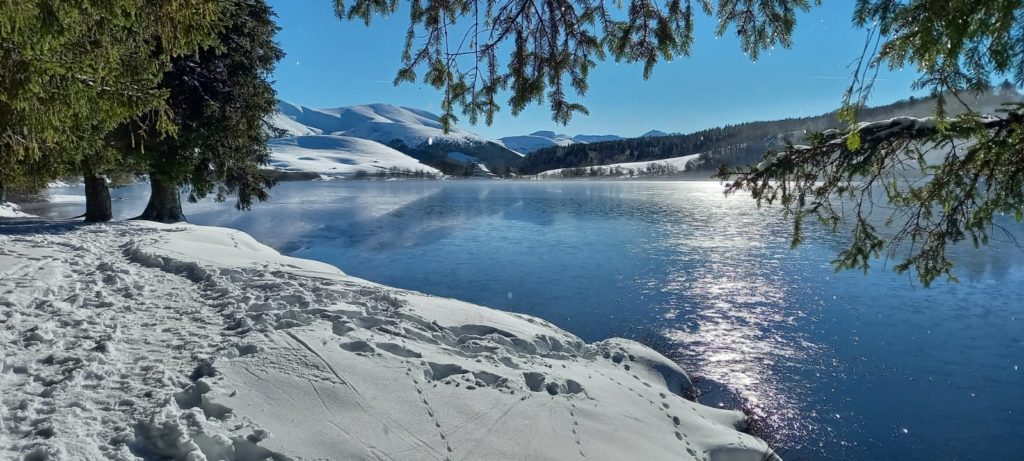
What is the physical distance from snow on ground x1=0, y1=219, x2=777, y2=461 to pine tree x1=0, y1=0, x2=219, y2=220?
2.13 meters

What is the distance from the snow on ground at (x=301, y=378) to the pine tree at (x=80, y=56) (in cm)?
213

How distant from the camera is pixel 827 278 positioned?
1559 centimetres

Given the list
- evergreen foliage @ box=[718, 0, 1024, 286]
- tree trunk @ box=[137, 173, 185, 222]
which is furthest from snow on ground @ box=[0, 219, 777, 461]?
tree trunk @ box=[137, 173, 185, 222]

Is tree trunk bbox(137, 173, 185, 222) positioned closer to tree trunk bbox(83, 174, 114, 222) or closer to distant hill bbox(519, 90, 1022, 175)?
tree trunk bbox(83, 174, 114, 222)

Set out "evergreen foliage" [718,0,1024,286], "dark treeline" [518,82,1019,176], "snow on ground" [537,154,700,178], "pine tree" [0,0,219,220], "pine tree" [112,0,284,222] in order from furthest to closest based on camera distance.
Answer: "dark treeline" [518,82,1019,176], "snow on ground" [537,154,700,178], "pine tree" [112,0,284,222], "pine tree" [0,0,219,220], "evergreen foliage" [718,0,1024,286]

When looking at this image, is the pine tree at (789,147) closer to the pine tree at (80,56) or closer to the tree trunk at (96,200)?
the pine tree at (80,56)

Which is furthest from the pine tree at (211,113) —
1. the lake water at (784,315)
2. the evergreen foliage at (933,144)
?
the evergreen foliage at (933,144)

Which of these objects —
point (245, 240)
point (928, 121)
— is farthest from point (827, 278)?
point (245, 240)

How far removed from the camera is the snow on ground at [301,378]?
3531mm

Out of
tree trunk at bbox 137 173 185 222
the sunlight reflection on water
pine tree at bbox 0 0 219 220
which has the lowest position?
the sunlight reflection on water

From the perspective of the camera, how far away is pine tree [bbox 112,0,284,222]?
49.1 ft

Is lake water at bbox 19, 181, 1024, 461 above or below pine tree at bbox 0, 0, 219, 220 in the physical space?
below

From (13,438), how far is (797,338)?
12186 mm

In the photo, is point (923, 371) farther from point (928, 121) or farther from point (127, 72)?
point (127, 72)
